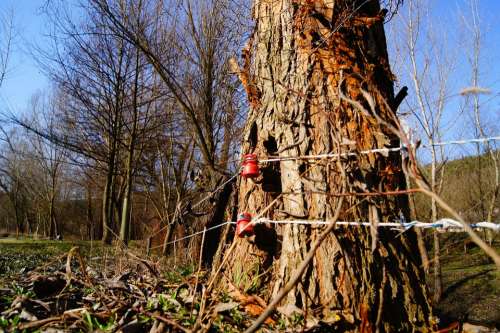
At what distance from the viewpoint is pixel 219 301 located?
155 cm

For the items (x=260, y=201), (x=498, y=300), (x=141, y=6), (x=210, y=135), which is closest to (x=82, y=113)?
(x=141, y=6)

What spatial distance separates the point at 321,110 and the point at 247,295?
3.13 ft

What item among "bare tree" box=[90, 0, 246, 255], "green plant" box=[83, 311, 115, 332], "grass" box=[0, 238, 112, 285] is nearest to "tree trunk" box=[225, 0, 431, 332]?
"green plant" box=[83, 311, 115, 332]

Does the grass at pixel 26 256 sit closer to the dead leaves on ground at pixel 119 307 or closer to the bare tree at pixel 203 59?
the dead leaves on ground at pixel 119 307

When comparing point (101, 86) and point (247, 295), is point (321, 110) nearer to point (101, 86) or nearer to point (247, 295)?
point (247, 295)

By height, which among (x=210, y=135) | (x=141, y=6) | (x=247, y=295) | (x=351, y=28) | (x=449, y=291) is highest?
(x=141, y=6)

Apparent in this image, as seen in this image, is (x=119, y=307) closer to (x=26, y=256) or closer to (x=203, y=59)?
(x=26, y=256)

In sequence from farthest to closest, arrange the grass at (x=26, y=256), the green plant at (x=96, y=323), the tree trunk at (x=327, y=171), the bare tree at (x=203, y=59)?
the bare tree at (x=203, y=59), the grass at (x=26, y=256), the tree trunk at (x=327, y=171), the green plant at (x=96, y=323)

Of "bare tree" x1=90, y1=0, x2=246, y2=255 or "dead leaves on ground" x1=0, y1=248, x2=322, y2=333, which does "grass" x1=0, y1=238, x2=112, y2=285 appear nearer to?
"dead leaves on ground" x1=0, y1=248, x2=322, y2=333

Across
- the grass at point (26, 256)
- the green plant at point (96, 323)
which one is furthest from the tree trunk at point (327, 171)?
the grass at point (26, 256)

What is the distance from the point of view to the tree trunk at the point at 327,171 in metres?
1.49

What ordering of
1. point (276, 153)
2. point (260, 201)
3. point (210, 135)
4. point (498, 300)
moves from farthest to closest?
point (210, 135), point (498, 300), point (260, 201), point (276, 153)

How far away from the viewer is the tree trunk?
1488mm

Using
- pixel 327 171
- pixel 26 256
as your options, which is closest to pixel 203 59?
pixel 26 256
